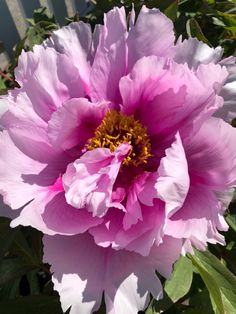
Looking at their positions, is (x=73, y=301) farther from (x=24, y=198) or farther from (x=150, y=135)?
(x=150, y=135)

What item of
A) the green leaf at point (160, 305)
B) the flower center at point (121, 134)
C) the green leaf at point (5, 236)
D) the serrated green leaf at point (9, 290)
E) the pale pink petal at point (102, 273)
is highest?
the flower center at point (121, 134)

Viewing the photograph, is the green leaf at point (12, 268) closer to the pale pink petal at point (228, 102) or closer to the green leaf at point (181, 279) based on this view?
the green leaf at point (181, 279)

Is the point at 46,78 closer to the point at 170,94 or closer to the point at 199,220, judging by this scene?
the point at 170,94

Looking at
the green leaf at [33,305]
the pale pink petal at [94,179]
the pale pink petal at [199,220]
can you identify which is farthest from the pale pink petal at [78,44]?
the green leaf at [33,305]

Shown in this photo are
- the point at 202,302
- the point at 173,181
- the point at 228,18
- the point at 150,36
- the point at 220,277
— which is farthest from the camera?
the point at 228,18

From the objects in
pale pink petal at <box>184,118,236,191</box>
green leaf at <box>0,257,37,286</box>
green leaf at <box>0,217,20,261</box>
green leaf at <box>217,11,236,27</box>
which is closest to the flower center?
pale pink petal at <box>184,118,236,191</box>

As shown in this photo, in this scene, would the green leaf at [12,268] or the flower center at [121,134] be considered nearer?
the flower center at [121,134]

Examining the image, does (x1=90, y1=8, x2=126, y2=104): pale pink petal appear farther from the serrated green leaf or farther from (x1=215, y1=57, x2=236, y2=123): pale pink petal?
the serrated green leaf

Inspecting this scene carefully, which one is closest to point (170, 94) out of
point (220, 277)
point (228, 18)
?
point (220, 277)
